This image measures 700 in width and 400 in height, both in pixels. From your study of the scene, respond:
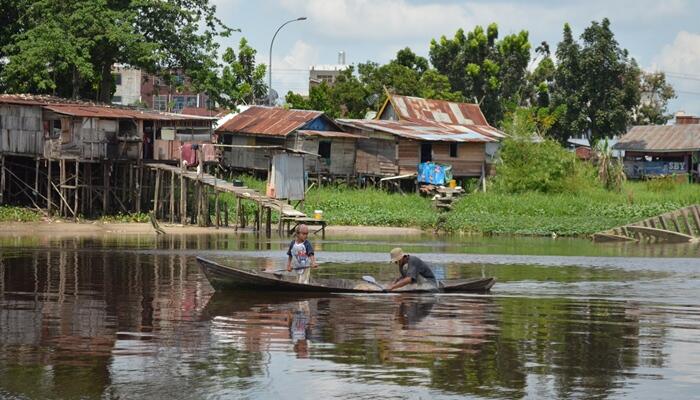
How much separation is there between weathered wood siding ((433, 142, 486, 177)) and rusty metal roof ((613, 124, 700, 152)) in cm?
1275

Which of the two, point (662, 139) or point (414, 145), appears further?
point (662, 139)

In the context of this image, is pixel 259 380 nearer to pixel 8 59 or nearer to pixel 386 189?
pixel 8 59

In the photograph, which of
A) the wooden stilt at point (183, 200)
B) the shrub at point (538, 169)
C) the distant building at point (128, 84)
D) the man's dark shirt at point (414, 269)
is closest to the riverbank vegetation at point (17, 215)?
the wooden stilt at point (183, 200)

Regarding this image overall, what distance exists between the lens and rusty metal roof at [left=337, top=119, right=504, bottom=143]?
5538 centimetres

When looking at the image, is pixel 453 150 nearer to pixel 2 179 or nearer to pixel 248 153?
pixel 248 153

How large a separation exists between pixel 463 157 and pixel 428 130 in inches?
85.2

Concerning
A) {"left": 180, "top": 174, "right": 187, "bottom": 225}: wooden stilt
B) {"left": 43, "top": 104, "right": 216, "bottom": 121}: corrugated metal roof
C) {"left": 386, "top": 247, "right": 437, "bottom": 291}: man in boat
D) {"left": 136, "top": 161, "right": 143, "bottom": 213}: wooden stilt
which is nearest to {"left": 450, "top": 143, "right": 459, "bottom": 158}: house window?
{"left": 43, "top": 104, "right": 216, "bottom": 121}: corrugated metal roof

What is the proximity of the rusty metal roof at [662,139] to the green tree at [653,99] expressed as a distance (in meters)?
11.3

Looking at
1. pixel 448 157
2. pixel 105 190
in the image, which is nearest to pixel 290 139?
pixel 448 157

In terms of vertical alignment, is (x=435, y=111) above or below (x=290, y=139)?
above

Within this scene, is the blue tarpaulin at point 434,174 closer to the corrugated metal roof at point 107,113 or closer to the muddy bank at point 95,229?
the muddy bank at point 95,229

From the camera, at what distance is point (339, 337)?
18.0 meters

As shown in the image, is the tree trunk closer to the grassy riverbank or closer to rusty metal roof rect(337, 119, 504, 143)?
the grassy riverbank

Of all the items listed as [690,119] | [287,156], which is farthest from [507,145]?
[690,119]
